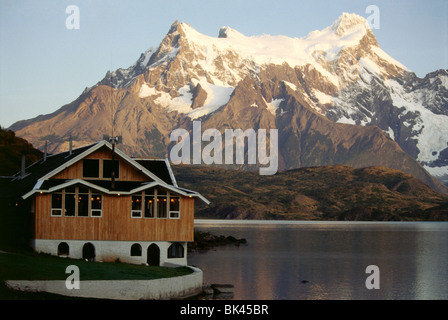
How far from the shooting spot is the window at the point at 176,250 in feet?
230

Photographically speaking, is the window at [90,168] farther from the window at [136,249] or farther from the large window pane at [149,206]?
the window at [136,249]

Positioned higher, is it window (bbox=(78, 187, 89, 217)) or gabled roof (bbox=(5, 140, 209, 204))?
gabled roof (bbox=(5, 140, 209, 204))

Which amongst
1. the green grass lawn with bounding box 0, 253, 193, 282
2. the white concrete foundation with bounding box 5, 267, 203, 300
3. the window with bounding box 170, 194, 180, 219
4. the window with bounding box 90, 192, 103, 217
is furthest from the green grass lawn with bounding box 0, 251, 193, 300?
the window with bounding box 170, 194, 180, 219

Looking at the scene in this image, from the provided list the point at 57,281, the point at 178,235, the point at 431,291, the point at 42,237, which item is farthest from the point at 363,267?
the point at 57,281

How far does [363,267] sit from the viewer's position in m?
108

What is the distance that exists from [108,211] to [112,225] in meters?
1.24

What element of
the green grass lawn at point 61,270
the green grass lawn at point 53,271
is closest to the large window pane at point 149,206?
the green grass lawn at point 53,271

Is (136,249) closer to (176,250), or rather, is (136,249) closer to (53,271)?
(176,250)

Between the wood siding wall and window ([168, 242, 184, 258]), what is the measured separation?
2.11 metres

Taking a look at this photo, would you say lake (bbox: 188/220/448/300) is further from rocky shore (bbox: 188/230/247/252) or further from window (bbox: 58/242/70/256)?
window (bbox: 58/242/70/256)

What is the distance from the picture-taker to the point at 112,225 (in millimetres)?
66625

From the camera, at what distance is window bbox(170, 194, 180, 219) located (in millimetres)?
68375

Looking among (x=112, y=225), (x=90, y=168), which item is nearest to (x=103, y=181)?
(x=90, y=168)
